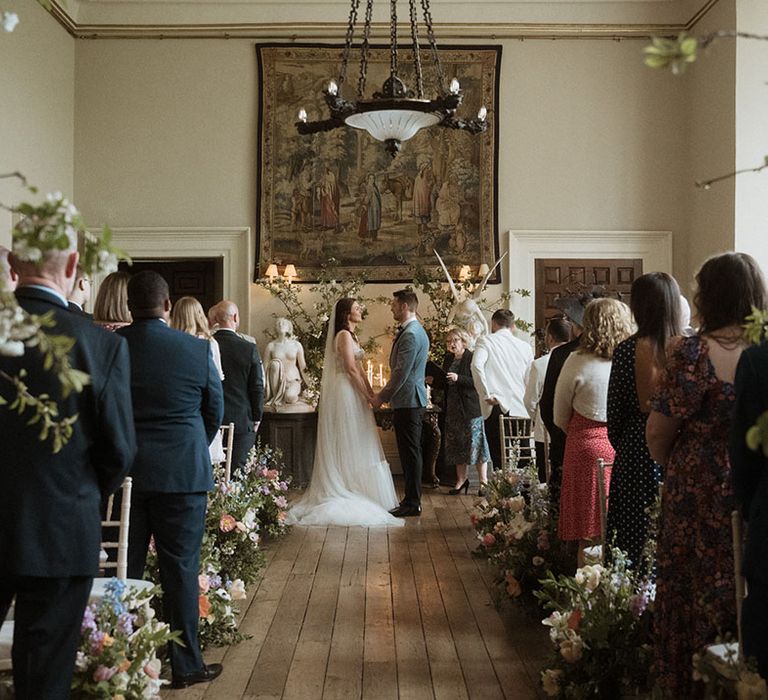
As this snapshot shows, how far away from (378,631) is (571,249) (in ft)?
24.9

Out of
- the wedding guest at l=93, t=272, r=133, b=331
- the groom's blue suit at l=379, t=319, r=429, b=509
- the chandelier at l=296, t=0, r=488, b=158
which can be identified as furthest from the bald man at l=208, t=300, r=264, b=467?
the wedding guest at l=93, t=272, r=133, b=331

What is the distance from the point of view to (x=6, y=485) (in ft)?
8.63

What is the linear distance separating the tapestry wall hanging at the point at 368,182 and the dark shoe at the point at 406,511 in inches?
150

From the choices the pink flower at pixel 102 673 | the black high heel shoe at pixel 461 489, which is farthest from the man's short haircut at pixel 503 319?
the pink flower at pixel 102 673

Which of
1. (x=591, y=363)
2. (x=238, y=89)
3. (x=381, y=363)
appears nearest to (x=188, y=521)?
(x=591, y=363)

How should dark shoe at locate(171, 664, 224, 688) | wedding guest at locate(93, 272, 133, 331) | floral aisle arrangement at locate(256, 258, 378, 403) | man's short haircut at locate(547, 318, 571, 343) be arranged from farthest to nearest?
floral aisle arrangement at locate(256, 258, 378, 403), man's short haircut at locate(547, 318, 571, 343), wedding guest at locate(93, 272, 133, 331), dark shoe at locate(171, 664, 224, 688)

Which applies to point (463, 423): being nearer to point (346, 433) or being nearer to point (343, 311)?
point (346, 433)

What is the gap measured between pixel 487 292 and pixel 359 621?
7.01 m

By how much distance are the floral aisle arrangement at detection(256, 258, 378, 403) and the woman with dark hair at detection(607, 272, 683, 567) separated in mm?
7417

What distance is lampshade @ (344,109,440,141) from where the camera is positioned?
756 centimetres

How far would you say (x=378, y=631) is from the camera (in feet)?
16.9

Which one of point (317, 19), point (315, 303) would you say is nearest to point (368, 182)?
point (315, 303)

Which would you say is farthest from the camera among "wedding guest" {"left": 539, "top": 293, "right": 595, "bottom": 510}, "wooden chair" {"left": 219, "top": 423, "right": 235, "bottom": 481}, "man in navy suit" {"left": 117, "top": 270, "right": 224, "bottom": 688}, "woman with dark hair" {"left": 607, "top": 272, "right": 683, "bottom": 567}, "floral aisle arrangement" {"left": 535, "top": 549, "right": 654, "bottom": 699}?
"wooden chair" {"left": 219, "top": 423, "right": 235, "bottom": 481}

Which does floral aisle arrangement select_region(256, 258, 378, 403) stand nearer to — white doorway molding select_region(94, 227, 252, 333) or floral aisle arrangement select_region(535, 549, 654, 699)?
white doorway molding select_region(94, 227, 252, 333)
